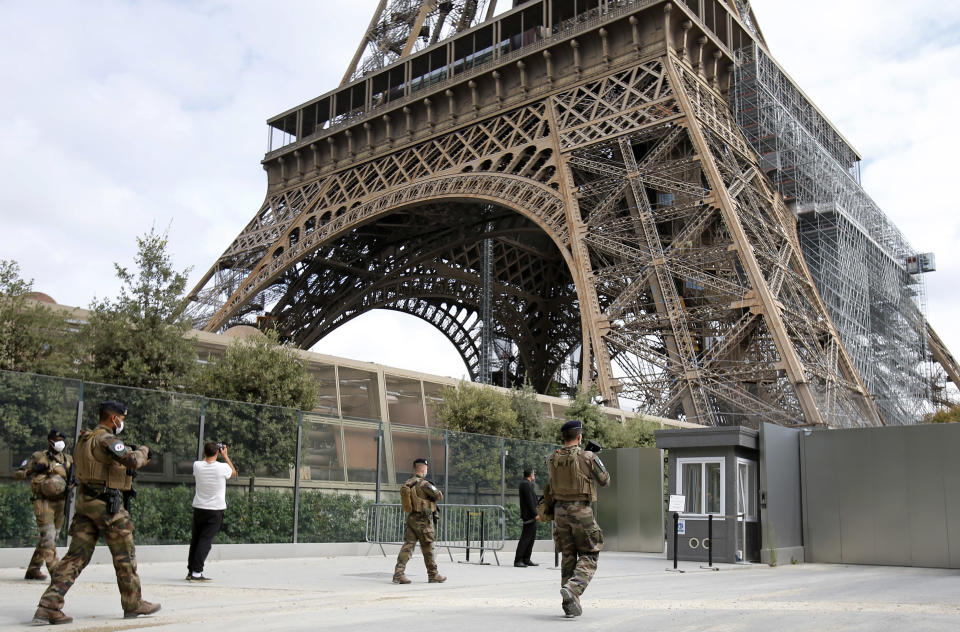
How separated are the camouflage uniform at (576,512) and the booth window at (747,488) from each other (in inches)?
340

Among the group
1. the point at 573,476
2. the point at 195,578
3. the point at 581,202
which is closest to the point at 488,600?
the point at 573,476

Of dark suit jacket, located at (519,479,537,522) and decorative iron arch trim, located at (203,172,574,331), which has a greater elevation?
decorative iron arch trim, located at (203,172,574,331)

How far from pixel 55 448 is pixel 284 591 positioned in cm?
290

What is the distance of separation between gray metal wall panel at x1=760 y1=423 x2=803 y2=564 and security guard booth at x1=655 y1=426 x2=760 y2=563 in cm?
27

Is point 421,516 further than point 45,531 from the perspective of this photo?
Yes

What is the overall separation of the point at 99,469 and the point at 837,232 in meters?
31.3

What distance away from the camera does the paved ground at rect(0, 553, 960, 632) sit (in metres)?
6.81

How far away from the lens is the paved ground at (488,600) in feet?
22.3

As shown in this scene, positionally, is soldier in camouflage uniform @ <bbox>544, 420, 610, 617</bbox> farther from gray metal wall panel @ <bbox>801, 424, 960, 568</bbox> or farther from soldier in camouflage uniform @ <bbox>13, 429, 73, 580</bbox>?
gray metal wall panel @ <bbox>801, 424, 960, 568</bbox>

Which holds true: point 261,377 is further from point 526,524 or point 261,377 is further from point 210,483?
point 210,483

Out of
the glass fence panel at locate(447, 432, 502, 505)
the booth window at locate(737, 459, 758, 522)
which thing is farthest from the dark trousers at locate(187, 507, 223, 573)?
the booth window at locate(737, 459, 758, 522)

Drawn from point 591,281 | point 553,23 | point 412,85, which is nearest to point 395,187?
point 412,85

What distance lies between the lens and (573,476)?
26.1 feet

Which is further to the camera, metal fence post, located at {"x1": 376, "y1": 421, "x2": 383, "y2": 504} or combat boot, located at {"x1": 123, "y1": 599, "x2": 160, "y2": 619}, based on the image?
metal fence post, located at {"x1": 376, "y1": 421, "x2": 383, "y2": 504}
